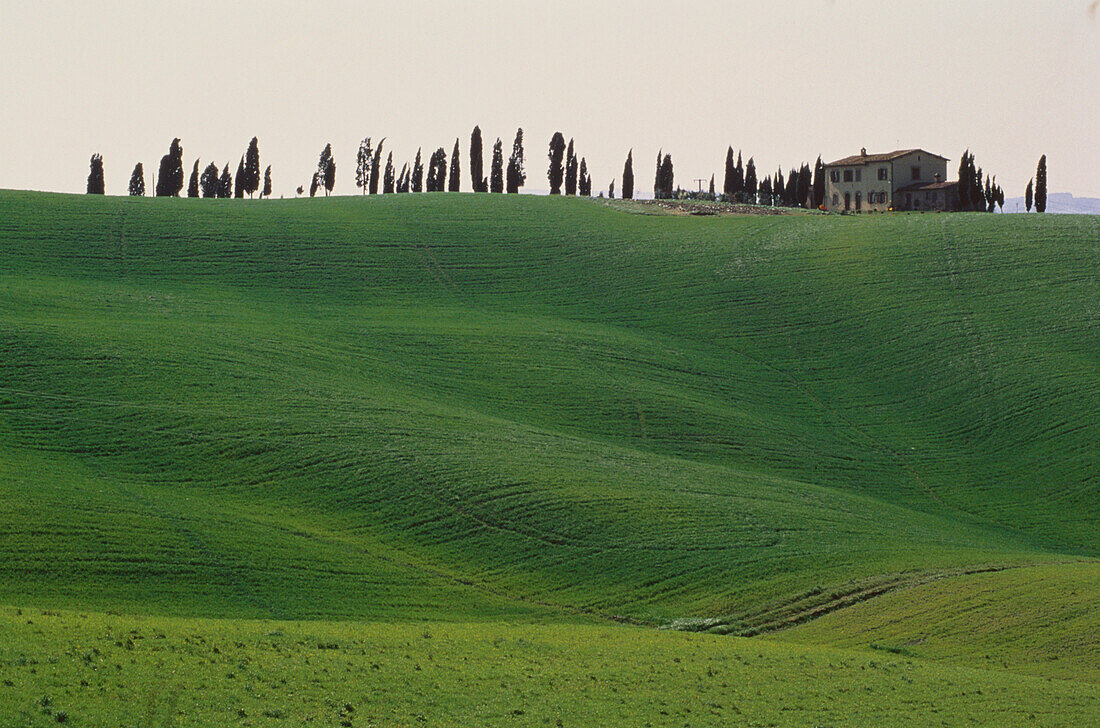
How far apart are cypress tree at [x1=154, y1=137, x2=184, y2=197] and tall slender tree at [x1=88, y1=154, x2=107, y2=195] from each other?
21.2ft

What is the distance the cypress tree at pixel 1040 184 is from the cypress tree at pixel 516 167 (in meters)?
59.8

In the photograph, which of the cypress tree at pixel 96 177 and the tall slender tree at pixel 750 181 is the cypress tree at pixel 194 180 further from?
the tall slender tree at pixel 750 181

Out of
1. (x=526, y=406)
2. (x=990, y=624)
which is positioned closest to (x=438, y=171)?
(x=526, y=406)

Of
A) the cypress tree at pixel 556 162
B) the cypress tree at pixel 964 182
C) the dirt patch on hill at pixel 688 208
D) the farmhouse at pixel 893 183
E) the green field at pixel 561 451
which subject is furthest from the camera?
the cypress tree at pixel 556 162

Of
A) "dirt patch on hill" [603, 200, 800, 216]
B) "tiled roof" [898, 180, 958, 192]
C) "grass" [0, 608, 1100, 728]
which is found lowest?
"grass" [0, 608, 1100, 728]

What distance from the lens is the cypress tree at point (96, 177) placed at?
424ft

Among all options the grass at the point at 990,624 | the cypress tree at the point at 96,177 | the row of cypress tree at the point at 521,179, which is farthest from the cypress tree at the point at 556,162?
the grass at the point at 990,624

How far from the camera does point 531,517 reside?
43406 millimetres

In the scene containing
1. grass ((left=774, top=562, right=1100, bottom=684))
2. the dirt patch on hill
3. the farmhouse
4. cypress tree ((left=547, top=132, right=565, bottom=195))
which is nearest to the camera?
grass ((left=774, top=562, right=1100, bottom=684))

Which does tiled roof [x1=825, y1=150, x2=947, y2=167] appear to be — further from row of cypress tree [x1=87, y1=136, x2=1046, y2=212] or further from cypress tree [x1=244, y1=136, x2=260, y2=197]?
cypress tree [x1=244, y1=136, x2=260, y2=197]

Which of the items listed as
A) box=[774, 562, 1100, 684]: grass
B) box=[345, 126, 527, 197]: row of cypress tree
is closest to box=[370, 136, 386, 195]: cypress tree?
box=[345, 126, 527, 197]: row of cypress tree

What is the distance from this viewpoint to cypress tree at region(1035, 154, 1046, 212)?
5157 inches

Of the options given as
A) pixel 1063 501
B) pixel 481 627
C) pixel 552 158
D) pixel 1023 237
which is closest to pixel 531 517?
pixel 481 627

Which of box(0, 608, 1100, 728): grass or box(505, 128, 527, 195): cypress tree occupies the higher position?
box(505, 128, 527, 195): cypress tree
